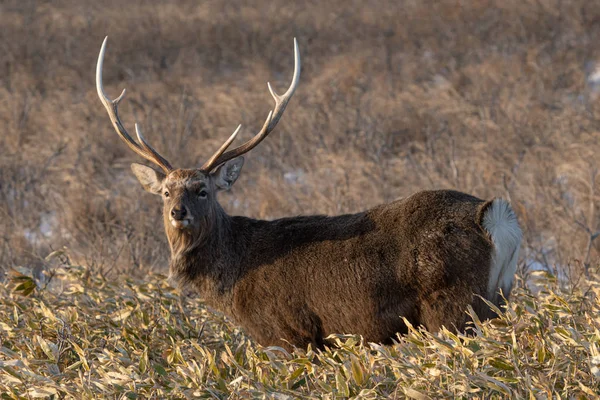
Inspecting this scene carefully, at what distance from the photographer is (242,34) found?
16859 millimetres

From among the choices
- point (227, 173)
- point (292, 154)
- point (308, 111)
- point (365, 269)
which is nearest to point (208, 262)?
point (227, 173)

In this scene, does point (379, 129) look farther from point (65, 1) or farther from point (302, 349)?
point (65, 1)

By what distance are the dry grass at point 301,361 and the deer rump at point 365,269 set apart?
7.1 inches

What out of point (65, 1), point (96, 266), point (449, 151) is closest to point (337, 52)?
point (449, 151)

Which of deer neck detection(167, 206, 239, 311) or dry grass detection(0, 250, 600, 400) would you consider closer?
dry grass detection(0, 250, 600, 400)

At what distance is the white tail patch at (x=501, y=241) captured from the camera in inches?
204

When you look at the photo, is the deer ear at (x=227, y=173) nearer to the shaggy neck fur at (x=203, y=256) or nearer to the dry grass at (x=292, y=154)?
the shaggy neck fur at (x=203, y=256)

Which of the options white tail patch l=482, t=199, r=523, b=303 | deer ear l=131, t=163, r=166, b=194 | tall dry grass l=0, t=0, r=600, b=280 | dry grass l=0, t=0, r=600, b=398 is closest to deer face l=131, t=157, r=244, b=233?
deer ear l=131, t=163, r=166, b=194

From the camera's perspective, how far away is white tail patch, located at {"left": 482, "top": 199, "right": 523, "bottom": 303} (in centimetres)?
519

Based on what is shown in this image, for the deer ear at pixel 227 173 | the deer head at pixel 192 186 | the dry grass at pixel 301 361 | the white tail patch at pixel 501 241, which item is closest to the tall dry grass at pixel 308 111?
the white tail patch at pixel 501 241

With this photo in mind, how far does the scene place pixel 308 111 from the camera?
12875 millimetres

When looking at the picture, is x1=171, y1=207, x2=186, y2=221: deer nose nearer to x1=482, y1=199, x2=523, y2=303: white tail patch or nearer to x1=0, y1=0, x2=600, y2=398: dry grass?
x1=0, y1=0, x2=600, y2=398: dry grass

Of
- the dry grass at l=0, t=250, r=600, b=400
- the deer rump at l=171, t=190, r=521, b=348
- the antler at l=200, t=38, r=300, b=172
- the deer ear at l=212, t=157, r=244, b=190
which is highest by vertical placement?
the antler at l=200, t=38, r=300, b=172

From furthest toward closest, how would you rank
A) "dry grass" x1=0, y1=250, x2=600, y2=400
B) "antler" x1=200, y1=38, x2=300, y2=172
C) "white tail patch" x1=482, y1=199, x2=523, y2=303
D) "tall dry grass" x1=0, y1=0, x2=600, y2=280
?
"tall dry grass" x1=0, y1=0, x2=600, y2=280, "antler" x1=200, y1=38, x2=300, y2=172, "white tail patch" x1=482, y1=199, x2=523, y2=303, "dry grass" x1=0, y1=250, x2=600, y2=400
